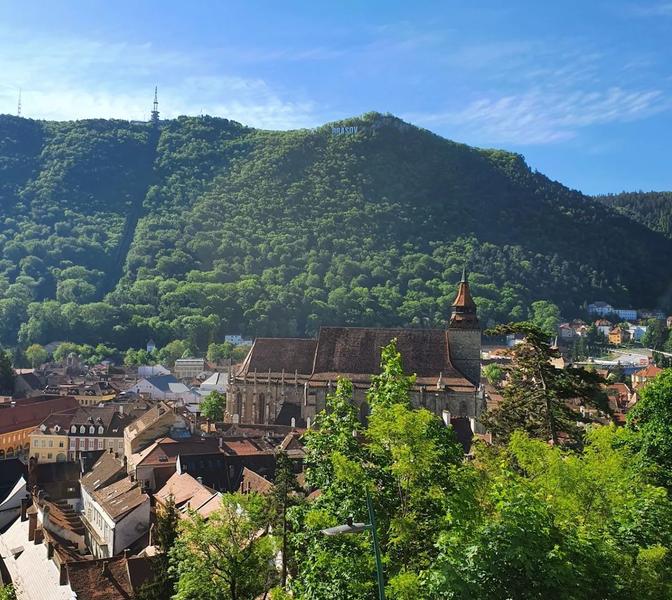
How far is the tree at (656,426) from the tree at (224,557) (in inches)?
508

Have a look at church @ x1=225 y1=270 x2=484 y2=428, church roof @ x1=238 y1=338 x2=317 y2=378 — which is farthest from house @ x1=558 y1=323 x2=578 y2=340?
church roof @ x1=238 y1=338 x2=317 y2=378

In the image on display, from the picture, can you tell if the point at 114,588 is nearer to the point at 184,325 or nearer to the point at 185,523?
the point at 185,523

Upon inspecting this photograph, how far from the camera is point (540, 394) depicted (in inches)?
1157

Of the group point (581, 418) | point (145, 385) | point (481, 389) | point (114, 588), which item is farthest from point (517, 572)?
point (145, 385)

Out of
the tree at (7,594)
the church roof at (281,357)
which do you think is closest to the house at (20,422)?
the church roof at (281,357)

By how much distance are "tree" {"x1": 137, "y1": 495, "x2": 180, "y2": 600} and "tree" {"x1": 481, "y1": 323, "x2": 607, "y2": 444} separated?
13.4 metres

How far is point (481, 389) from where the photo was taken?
67.2 metres

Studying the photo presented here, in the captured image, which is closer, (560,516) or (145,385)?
(560,516)

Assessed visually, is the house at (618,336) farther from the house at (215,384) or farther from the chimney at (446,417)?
the chimney at (446,417)

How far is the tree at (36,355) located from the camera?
141288mm

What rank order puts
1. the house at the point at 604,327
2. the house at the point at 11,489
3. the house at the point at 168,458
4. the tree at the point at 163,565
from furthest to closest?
the house at the point at 604,327, the house at the point at 11,489, the house at the point at 168,458, the tree at the point at 163,565

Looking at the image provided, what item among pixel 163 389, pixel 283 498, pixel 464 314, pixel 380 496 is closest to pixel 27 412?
pixel 163 389

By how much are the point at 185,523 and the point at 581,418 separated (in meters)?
15.3

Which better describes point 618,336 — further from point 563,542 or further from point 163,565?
point 563,542
